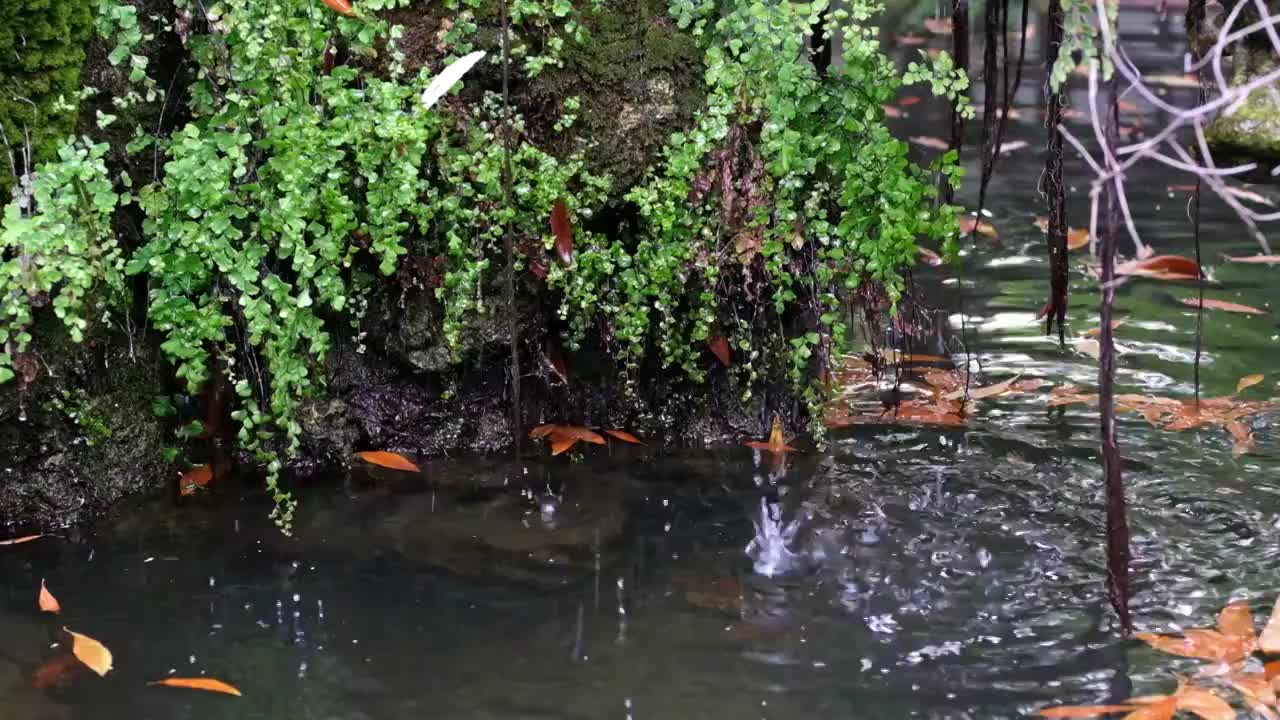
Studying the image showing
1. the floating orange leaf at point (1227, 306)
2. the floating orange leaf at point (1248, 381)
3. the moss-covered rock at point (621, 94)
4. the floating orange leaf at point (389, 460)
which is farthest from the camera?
the floating orange leaf at point (1227, 306)

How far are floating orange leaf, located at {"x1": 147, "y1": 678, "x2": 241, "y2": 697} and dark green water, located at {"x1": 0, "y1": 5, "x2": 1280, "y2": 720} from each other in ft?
0.09

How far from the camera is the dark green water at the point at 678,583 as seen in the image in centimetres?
334

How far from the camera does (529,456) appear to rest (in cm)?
472

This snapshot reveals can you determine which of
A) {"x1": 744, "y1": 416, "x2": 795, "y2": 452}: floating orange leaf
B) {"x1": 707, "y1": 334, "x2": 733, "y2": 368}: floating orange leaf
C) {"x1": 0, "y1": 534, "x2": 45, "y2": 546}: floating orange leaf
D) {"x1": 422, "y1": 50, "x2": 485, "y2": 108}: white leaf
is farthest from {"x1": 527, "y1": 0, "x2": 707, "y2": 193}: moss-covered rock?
{"x1": 0, "y1": 534, "x2": 45, "y2": 546}: floating orange leaf

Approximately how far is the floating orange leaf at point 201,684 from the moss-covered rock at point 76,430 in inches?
41.7

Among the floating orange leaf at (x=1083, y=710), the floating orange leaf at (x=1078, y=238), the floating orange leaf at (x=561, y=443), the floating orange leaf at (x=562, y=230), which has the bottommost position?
the floating orange leaf at (x=1083, y=710)

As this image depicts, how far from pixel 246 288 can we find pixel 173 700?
128 centimetres

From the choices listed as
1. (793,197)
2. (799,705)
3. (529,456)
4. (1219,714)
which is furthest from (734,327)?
(1219,714)

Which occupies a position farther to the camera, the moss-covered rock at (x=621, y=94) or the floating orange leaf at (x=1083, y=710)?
the moss-covered rock at (x=621, y=94)

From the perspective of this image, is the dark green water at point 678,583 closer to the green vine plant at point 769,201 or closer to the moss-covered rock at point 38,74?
the green vine plant at point 769,201

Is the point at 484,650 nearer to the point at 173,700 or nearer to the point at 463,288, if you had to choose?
the point at 173,700

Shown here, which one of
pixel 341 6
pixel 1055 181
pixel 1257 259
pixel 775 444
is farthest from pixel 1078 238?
pixel 341 6

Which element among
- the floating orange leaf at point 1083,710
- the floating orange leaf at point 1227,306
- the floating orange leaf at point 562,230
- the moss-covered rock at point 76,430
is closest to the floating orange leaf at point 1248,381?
the floating orange leaf at point 1227,306

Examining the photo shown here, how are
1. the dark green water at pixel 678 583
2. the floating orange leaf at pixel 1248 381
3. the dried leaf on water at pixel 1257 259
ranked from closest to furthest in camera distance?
1. the dark green water at pixel 678 583
2. the floating orange leaf at pixel 1248 381
3. the dried leaf on water at pixel 1257 259
